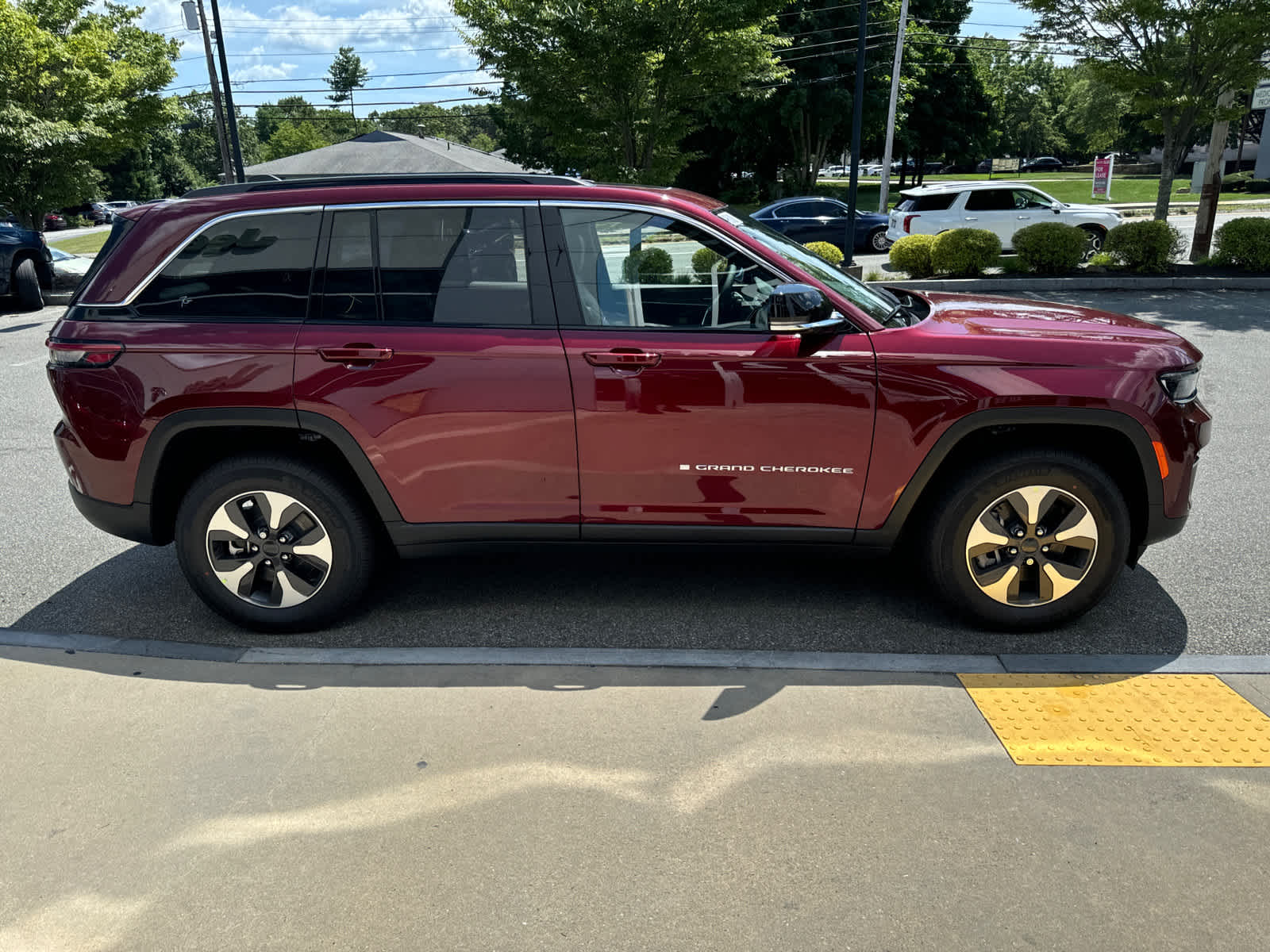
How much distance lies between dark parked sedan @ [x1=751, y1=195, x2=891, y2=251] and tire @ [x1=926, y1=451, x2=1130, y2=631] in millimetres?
17946

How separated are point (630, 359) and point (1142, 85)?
13.9 meters

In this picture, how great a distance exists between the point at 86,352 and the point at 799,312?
2.83 metres

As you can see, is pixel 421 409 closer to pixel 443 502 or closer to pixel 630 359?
pixel 443 502

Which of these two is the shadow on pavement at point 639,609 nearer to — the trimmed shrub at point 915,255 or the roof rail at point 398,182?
the roof rail at point 398,182

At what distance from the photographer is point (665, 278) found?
3.91 m

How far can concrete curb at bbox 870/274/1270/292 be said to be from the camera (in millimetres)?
13914

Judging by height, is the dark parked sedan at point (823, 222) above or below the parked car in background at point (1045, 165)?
below

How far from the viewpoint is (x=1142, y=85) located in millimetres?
14203

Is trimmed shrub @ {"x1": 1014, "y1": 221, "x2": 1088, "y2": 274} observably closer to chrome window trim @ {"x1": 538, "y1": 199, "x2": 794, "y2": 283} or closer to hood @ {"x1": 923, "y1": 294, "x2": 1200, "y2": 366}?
hood @ {"x1": 923, "y1": 294, "x2": 1200, "y2": 366}

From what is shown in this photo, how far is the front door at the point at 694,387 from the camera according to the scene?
370cm

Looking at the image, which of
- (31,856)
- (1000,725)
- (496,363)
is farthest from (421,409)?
(1000,725)

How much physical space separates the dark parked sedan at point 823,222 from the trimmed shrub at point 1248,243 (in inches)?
315

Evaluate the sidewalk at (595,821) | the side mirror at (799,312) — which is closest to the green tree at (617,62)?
the side mirror at (799,312)

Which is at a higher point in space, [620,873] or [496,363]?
[496,363]
